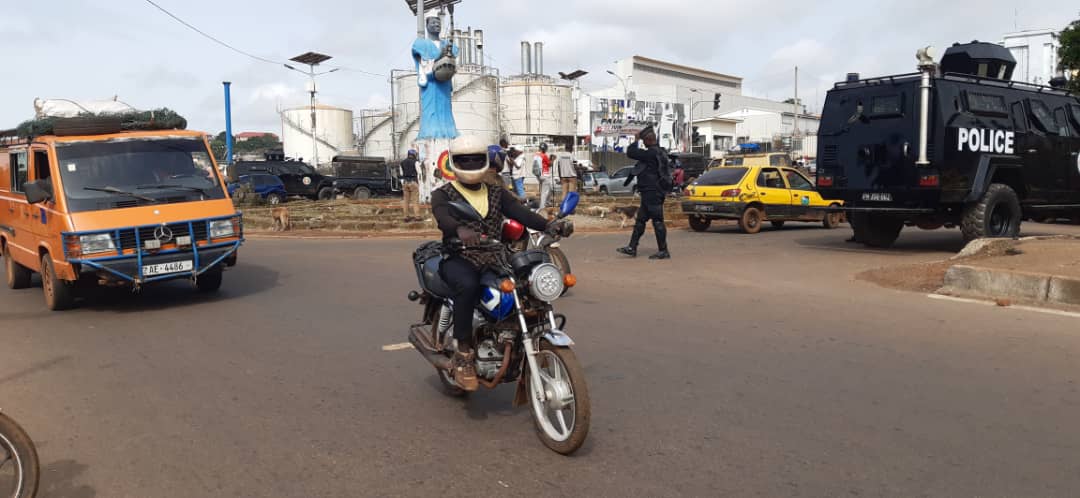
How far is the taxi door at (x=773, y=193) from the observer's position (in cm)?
1672

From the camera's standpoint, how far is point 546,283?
4.00 meters

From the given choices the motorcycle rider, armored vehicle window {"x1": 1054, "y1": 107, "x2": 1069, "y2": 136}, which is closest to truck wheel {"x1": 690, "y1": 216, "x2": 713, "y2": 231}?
armored vehicle window {"x1": 1054, "y1": 107, "x2": 1069, "y2": 136}

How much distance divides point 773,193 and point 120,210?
12628mm

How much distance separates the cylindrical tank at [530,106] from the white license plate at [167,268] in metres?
56.0

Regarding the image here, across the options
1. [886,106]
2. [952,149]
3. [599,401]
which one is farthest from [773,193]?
[599,401]

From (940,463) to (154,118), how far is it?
365 inches

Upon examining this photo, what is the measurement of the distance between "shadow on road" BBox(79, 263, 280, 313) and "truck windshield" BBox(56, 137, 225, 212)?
1.20m

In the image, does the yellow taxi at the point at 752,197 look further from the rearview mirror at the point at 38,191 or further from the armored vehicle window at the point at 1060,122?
the rearview mirror at the point at 38,191

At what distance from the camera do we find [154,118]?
9.75 meters

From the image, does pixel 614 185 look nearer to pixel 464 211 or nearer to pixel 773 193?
pixel 773 193

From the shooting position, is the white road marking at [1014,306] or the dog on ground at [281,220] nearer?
the white road marking at [1014,306]

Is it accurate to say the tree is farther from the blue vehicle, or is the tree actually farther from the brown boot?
the brown boot

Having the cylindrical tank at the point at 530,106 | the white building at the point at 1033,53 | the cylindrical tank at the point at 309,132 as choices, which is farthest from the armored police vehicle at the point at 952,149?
the cylindrical tank at the point at 309,132

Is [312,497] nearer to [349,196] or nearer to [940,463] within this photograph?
[940,463]
